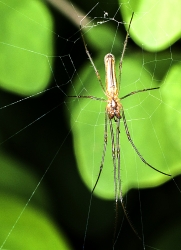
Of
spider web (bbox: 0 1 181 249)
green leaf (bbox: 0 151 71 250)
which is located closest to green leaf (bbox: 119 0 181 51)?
spider web (bbox: 0 1 181 249)

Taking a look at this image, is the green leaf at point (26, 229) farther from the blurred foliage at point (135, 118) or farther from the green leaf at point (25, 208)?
the blurred foliage at point (135, 118)

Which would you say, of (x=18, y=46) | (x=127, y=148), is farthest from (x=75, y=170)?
(x=18, y=46)

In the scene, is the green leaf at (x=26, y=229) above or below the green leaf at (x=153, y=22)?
below

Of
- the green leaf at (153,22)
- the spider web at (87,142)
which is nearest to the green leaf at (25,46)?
the spider web at (87,142)

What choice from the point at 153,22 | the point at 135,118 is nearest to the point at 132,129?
the point at 135,118

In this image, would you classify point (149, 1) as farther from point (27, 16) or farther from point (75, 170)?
point (75, 170)

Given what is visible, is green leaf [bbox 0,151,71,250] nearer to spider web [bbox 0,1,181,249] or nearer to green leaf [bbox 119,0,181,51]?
spider web [bbox 0,1,181,249]
